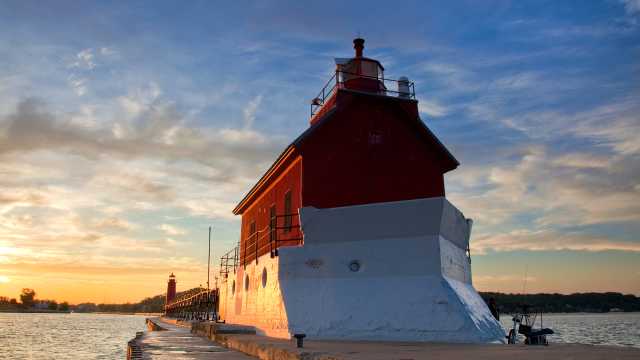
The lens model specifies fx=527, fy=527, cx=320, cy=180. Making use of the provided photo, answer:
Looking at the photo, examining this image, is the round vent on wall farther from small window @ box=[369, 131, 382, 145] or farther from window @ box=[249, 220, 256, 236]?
window @ box=[249, 220, 256, 236]

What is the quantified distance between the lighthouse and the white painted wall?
0.09 ft

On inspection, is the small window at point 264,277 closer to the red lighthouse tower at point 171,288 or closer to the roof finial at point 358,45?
the roof finial at point 358,45

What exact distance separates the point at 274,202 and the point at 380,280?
7.31 m

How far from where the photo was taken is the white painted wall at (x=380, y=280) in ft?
Answer: 43.1

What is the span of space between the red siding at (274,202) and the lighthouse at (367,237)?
0.28 feet

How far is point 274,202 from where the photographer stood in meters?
20.2

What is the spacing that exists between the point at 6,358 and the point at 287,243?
80.5ft

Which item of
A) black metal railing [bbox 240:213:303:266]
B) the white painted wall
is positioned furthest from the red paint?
the white painted wall

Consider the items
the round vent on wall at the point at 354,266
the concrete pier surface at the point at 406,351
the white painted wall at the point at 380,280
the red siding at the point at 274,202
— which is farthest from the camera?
the red siding at the point at 274,202

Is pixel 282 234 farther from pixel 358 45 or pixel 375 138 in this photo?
pixel 358 45

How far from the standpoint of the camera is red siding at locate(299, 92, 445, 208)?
16641 mm

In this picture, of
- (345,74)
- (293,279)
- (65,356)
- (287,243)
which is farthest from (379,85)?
(65,356)

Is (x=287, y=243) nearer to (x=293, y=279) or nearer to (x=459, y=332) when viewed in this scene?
(x=293, y=279)

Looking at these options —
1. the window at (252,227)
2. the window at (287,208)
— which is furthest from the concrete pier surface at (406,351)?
the window at (252,227)
